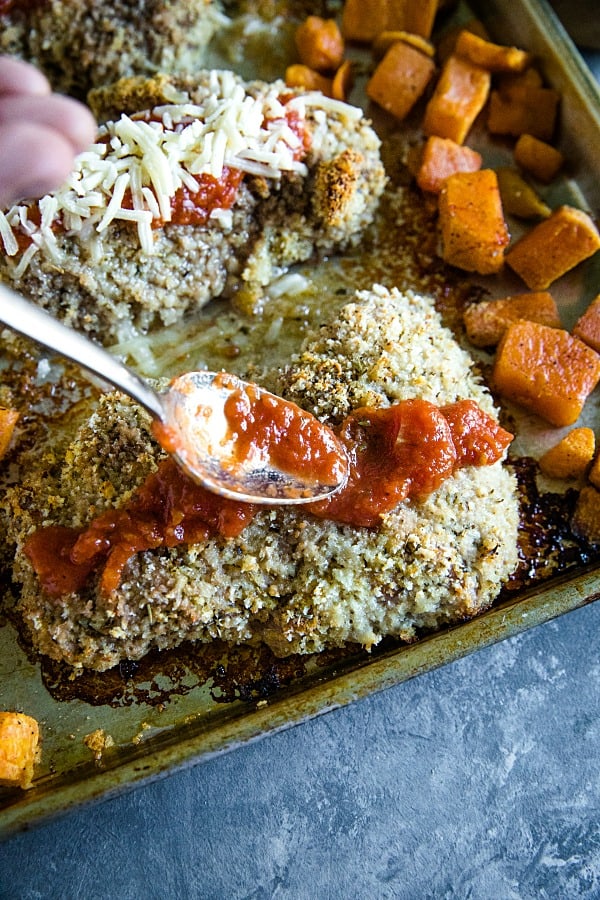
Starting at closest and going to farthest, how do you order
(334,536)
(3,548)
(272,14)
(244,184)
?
(334,536) → (3,548) → (244,184) → (272,14)

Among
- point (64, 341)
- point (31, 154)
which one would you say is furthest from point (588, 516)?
point (31, 154)

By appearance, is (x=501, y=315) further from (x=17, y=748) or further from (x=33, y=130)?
(x=17, y=748)

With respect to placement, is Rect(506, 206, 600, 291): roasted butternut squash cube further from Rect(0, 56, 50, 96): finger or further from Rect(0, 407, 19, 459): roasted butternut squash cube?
Rect(0, 407, 19, 459): roasted butternut squash cube

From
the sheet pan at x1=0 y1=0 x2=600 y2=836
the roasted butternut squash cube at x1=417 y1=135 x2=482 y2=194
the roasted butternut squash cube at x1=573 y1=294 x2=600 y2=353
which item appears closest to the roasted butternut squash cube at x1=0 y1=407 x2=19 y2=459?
the sheet pan at x1=0 y1=0 x2=600 y2=836

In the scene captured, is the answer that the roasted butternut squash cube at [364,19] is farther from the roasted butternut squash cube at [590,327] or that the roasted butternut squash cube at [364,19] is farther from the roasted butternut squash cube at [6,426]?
the roasted butternut squash cube at [6,426]

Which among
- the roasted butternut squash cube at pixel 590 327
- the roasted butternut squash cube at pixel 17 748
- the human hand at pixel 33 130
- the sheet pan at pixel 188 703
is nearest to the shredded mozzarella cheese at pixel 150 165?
the human hand at pixel 33 130

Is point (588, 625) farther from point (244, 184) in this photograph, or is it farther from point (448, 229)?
point (244, 184)

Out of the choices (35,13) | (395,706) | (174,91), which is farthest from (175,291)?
(395,706)
